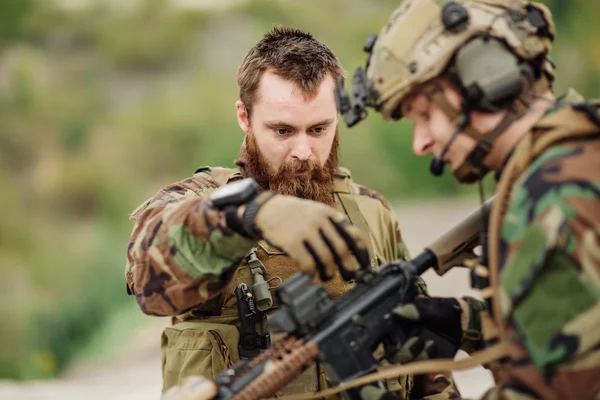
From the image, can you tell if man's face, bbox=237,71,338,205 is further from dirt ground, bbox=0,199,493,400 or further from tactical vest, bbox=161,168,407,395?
dirt ground, bbox=0,199,493,400

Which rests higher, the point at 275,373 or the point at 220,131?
the point at 220,131

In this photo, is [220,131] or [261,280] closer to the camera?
[261,280]

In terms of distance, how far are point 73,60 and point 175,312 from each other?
9345mm

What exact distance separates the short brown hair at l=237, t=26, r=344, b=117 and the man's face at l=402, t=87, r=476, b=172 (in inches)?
40.9

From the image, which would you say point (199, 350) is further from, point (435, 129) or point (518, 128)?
point (518, 128)

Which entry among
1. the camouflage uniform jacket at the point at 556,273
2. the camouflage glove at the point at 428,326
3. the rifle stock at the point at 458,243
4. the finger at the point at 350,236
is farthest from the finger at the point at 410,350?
the camouflage uniform jacket at the point at 556,273

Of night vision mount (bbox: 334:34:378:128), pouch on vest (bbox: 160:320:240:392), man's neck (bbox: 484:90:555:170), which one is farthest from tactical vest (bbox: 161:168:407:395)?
man's neck (bbox: 484:90:555:170)

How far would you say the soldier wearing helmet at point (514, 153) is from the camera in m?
1.95

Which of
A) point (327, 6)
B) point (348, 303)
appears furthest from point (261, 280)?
point (327, 6)

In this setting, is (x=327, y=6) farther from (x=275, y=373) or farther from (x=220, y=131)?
(x=275, y=373)

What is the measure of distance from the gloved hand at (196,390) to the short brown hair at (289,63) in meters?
1.47

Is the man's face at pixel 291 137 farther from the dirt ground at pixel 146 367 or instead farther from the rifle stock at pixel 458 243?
the dirt ground at pixel 146 367

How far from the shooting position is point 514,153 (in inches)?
85.9

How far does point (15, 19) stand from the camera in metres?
11.0
